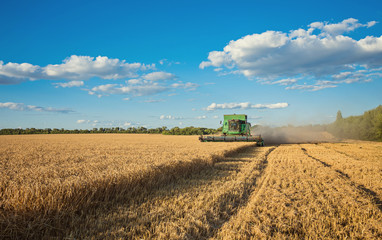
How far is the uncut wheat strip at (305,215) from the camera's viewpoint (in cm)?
374

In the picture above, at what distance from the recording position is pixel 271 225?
3.99 metres

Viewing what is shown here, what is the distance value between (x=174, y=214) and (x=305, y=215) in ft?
8.59

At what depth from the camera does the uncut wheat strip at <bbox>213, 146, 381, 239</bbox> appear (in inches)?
147

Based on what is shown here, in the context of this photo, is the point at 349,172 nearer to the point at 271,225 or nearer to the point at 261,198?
the point at 261,198

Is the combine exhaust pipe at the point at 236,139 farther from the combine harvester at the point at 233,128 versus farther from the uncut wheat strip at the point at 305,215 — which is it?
the uncut wheat strip at the point at 305,215

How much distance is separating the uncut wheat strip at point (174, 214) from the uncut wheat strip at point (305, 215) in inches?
16.8

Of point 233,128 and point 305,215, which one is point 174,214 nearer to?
point 305,215

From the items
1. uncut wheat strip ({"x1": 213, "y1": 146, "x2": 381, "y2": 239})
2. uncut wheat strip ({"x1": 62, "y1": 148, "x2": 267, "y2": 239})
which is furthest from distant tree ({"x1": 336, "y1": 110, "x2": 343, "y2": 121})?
uncut wheat strip ({"x1": 62, "y1": 148, "x2": 267, "y2": 239})

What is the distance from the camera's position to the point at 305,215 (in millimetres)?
4406

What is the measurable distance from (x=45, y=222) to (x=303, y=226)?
441cm

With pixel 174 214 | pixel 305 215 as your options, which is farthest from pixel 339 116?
pixel 174 214

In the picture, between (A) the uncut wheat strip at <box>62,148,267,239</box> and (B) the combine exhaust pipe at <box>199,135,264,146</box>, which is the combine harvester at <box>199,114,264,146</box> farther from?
(A) the uncut wheat strip at <box>62,148,267,239</box>

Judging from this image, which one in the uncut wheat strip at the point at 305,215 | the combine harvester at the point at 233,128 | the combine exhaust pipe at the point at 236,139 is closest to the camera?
the uncut wheat strip at the point at 305,215

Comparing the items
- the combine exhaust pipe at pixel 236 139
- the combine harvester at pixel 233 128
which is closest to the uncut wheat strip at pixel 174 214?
the combine exhaust pipe at pixel 236 139
